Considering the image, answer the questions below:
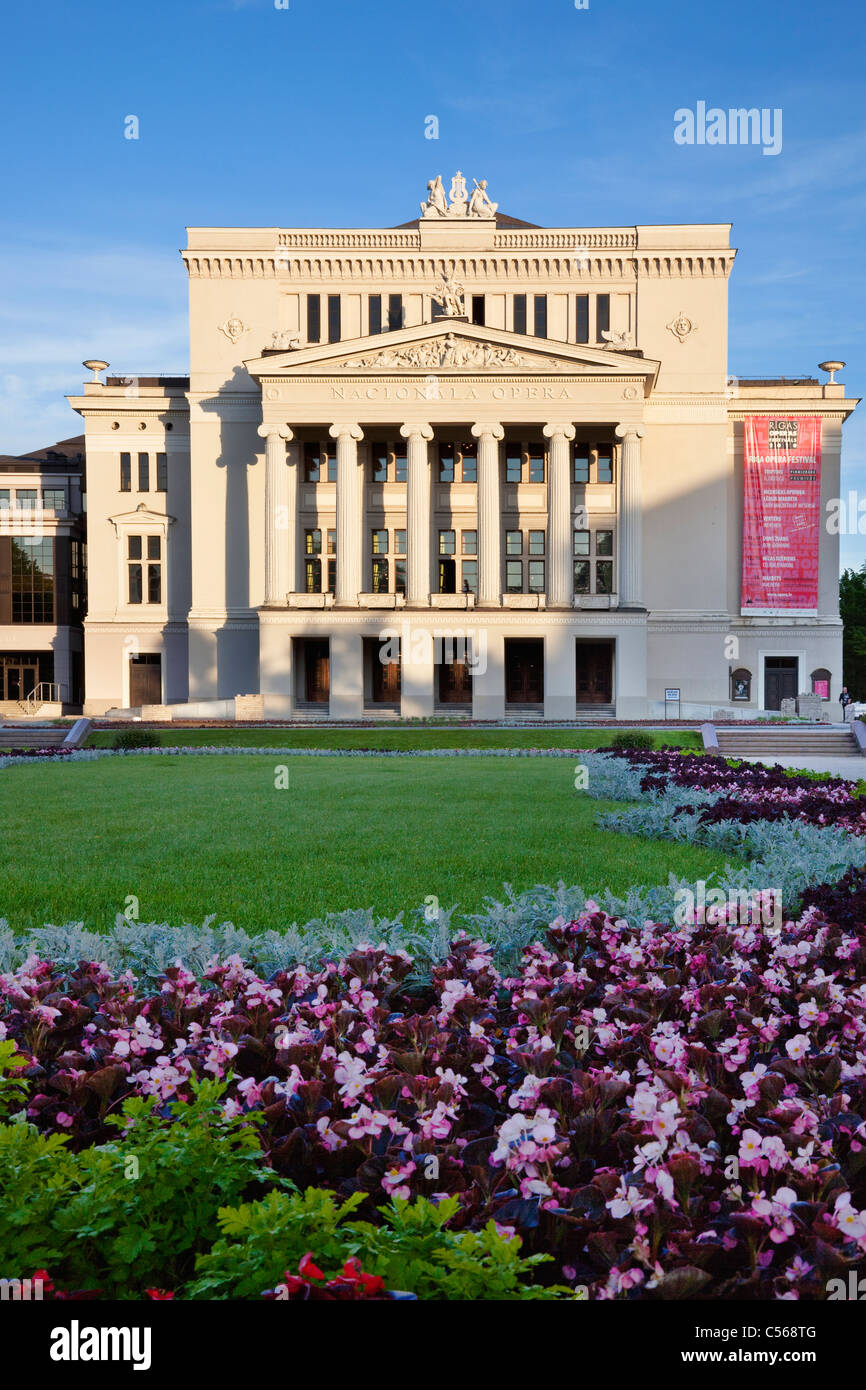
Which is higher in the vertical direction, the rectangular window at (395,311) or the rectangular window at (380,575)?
the rectangular window at (395,311)

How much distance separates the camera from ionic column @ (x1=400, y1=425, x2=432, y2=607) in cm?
5084

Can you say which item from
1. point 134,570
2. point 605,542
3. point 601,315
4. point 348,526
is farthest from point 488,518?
point 134,570

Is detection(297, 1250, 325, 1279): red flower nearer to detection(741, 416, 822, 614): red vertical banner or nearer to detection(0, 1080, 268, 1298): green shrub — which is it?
detection(0, 1080, 268, 1298): green shrub

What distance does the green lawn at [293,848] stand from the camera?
346 inches

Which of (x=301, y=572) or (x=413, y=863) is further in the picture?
(x=301, y=572)

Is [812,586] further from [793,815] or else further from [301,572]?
[793,815]

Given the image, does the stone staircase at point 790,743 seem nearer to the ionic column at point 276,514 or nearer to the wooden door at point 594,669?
the wooden door at point 594,669

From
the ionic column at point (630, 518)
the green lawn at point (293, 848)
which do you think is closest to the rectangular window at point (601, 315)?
the ionic column at point (630, 518)

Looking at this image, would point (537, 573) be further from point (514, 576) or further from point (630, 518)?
point (630, 518)

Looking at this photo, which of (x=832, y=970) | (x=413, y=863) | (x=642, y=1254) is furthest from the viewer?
(x=413, y=863)

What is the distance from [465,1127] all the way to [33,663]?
222ft

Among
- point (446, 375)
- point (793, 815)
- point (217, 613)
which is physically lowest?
point (793, 815)
